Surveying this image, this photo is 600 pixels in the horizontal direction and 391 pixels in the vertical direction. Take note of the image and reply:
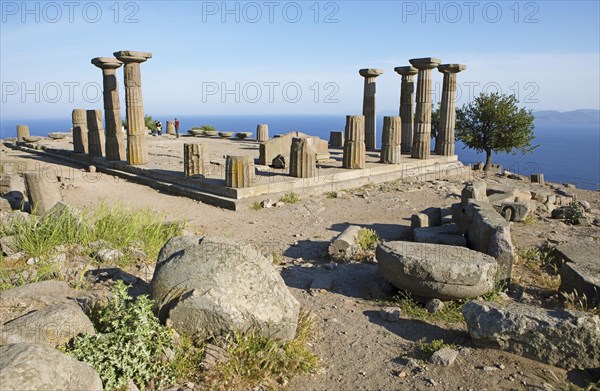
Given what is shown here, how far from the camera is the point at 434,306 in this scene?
5961 mm

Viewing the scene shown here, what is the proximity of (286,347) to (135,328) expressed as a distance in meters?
1.55

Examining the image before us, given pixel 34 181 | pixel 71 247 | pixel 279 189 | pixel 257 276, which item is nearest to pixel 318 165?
pixel 279 189

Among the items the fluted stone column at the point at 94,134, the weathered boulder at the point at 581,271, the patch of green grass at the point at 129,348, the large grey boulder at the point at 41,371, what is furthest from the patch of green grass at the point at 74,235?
the fluted stone column at the point at 94,134

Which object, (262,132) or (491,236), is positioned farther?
(262,132)

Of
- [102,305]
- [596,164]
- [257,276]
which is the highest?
[257,276]

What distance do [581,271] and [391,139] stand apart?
34.8 feet

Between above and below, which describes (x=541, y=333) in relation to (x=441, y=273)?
below

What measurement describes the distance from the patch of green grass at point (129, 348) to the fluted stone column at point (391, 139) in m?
13.1

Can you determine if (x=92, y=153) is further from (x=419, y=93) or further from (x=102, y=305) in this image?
(x=102, y=305)

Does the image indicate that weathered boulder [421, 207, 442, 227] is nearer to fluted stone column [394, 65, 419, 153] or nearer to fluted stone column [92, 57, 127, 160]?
fluted stone column [394, 65, 419, 153]

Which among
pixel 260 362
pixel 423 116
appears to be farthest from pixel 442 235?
pixel 423 116

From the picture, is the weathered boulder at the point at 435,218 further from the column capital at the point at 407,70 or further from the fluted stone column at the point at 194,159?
the column capital at the point at 407,70

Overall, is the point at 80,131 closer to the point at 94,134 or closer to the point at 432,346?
the point at 94,134

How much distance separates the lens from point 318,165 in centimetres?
1619
